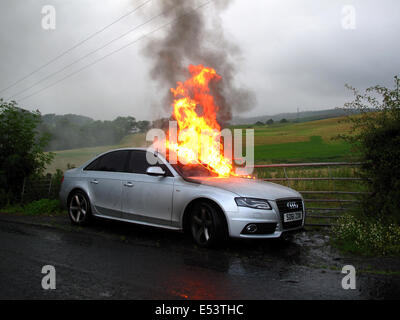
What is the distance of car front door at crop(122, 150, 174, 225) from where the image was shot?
6.97 meters

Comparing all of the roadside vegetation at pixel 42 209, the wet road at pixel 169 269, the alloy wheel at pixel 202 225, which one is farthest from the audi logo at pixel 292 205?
the roadside vegetation at pixel 42 209

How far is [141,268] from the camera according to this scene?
5.25m

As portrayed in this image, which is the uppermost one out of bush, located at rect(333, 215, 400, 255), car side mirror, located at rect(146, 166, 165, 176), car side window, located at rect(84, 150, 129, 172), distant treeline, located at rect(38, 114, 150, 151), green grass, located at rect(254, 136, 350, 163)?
distant treeline, located at rect(38, 114, 150, 151)

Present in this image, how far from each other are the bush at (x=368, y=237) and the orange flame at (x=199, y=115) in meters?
4.20

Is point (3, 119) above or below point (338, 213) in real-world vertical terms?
above

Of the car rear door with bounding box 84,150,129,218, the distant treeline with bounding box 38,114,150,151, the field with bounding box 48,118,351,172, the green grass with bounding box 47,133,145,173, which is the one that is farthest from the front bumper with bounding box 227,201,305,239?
the distant treeline with bounding box 38,114,150,151

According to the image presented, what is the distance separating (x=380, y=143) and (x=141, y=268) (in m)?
4.73

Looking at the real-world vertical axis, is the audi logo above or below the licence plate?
above

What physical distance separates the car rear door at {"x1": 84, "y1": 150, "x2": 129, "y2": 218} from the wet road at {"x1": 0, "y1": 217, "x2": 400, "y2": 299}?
0.52m

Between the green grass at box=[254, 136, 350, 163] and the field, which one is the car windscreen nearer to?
the field

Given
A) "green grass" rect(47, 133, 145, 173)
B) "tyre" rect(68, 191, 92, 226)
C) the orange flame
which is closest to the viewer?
"tyre" rect(68, 191, 92, 226)

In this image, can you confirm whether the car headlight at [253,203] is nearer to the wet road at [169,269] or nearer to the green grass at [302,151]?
the wet road at [169,269]
